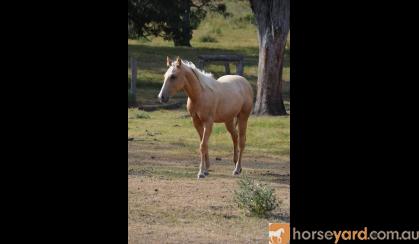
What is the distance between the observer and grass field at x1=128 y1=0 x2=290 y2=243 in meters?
8.34

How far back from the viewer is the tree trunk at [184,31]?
3422 cm

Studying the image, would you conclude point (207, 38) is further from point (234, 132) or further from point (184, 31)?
point (234, 132)

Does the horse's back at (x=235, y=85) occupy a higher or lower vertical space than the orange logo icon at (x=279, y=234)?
higher

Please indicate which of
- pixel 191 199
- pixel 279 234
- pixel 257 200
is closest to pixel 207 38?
pixel 191 199

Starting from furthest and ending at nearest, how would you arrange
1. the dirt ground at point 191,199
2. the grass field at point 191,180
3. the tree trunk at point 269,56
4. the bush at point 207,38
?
the bush at point 207,38 → the tree trunk at point 269,56 → the grass field at point 191,180 → the dirt ground at point 191,199

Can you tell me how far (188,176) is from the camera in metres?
12.3

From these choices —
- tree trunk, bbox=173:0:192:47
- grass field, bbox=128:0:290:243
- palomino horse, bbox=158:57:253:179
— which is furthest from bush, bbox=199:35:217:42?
palomino horse, bbox=158:57:253:179

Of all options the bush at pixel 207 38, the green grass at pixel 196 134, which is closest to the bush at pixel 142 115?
the green grass at pixel 196 134

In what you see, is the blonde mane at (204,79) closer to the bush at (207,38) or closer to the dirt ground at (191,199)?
the dirt ground at (191,199)

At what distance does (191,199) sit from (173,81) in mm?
2462
